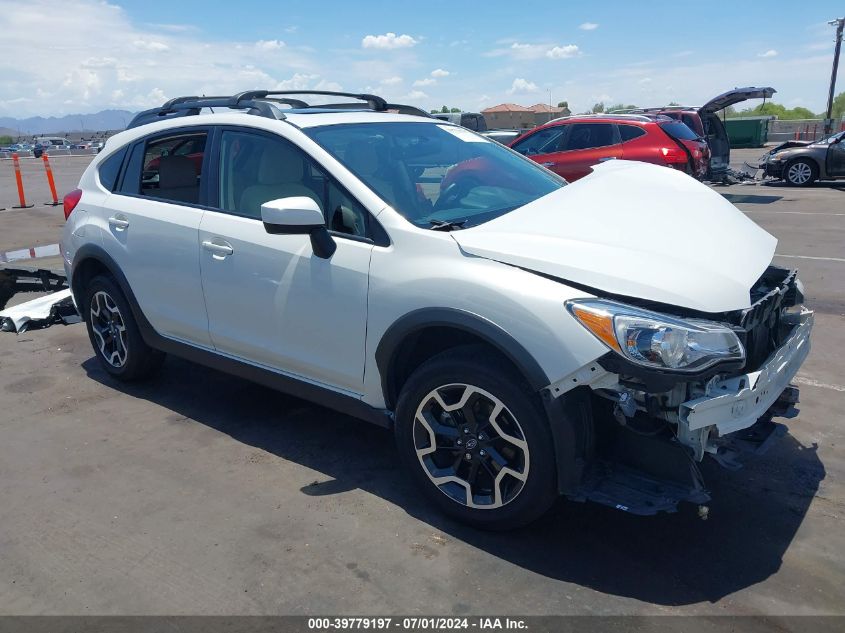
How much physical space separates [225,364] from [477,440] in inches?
71.4

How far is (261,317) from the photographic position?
A: 3.90 metres

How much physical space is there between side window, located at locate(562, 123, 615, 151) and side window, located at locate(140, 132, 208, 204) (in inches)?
361

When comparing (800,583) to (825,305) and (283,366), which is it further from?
(825,305)

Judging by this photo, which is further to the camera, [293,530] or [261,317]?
[261,317]

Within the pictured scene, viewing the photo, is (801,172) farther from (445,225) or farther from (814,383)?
(445,225)

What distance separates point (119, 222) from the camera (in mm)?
4719

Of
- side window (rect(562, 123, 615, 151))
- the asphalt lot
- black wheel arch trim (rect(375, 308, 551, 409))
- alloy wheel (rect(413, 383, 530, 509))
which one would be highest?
side window (rect(562, 123, 615, 151))

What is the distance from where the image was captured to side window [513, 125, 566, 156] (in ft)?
42.0

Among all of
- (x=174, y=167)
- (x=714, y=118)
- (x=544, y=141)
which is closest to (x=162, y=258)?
(x=174, y=167)

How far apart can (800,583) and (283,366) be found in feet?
8.51

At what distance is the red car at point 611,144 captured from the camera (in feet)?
40.4

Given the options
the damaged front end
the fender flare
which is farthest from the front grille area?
the fender flare

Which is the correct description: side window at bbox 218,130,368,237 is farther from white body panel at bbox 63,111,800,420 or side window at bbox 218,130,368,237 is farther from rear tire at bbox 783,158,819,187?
rear tire at bbox 783,158,819,187

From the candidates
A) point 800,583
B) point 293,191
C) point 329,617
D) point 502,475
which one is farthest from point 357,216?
point 800,583
